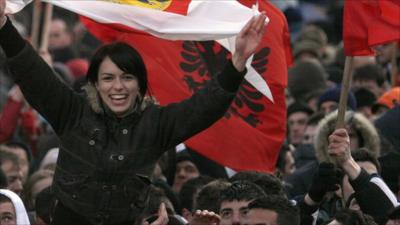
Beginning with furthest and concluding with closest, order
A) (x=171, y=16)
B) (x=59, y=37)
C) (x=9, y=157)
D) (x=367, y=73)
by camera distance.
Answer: (x=59, y=37) → (x=367, y=73) → (x=9, y=157) → (x=171, y=16)

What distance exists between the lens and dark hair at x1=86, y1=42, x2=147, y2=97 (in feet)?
27.5

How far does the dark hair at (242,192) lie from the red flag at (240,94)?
1.61 m

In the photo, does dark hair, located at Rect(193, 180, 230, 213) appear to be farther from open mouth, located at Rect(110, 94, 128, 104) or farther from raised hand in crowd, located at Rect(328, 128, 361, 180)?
open mouth, located at Rect(110, 94, 128, 104)

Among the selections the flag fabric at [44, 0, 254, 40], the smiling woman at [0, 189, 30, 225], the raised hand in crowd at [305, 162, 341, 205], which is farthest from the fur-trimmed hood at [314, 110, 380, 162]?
the smiling woman at [0, 189, 30, 225]

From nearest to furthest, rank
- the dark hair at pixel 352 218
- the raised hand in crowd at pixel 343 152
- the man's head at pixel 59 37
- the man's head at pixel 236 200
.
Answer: the dark hair at pixel 352 218 → the man's head at pixel 236 200 → the raised hand in crowd at pixel 343 152 → the man's head at pixel 59 37

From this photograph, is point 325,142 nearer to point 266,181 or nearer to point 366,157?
point 366,157

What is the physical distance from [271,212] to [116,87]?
1173mm

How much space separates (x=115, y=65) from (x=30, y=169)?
17.0ft

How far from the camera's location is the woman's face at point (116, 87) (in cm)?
831

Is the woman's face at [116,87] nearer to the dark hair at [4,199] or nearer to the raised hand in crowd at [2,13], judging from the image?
the raised hand in crowd at [2,13]

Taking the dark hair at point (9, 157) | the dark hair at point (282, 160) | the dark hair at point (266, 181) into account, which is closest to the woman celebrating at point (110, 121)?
the dark hair at point (266, 181)

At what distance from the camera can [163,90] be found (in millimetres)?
10945

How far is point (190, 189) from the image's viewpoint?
11.4 m

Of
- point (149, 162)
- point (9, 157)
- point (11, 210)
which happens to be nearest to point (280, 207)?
point (149, 162)
